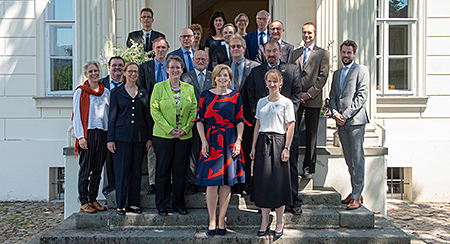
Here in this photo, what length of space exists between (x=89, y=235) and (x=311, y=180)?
2.63m

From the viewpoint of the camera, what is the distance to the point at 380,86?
7.60m

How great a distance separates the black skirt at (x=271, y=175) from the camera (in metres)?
4.37

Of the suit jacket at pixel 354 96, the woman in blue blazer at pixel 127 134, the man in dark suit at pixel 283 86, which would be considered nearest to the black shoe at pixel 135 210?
the woman in blue blazer at pixel 127 134

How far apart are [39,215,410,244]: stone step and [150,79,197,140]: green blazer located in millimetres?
1029

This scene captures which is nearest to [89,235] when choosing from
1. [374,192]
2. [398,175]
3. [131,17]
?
[374,192]

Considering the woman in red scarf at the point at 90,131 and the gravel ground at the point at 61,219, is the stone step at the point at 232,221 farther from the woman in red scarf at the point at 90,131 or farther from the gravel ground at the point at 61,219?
the gravel ground at the point at 61,219

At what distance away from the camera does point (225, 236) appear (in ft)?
14.7

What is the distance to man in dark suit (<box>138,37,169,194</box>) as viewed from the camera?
5137mm

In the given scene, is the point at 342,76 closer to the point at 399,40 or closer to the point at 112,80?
the point at 112,80

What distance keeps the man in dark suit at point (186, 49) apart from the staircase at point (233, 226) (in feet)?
5.32

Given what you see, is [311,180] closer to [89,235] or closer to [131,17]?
[89,235]

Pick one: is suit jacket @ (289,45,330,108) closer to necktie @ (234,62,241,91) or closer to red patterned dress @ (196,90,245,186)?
necktie @ (234,62,241,91)

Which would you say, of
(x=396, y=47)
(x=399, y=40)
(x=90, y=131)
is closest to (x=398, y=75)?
(x=396, y=47)

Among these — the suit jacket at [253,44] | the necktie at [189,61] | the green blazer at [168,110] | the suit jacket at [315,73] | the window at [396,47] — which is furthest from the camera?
the window at [396,47]
